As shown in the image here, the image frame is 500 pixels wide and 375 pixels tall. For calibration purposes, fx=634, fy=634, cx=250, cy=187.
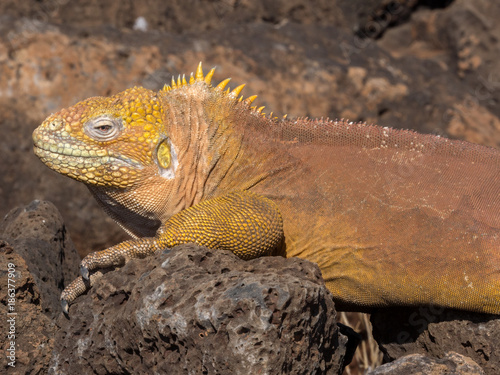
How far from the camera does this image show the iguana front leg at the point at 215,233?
4.15 metres

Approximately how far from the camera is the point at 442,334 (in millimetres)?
4285

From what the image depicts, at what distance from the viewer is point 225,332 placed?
3248 millimetres

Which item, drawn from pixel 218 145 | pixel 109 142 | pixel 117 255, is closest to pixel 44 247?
pixel 117 255

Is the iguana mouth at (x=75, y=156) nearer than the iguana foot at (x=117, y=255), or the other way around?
the iguana foot at (x=117, y=255)

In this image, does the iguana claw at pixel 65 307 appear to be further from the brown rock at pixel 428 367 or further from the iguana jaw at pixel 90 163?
the brown rock at pixel 428 367

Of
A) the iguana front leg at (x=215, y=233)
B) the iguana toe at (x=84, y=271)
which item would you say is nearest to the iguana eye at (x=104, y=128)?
the iguana front leg at (x=215, y=233)

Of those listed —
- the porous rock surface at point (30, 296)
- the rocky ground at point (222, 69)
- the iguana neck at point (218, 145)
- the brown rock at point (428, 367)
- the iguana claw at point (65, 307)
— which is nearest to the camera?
the brown rock at point (428, 367)

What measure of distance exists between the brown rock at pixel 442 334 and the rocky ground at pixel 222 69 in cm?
6

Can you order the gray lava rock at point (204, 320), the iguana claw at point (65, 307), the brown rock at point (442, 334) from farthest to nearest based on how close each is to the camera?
the iguana claw at point (65, 307)
the brown rock at point (442, 334)
the gray lava rock at point (204, 320)

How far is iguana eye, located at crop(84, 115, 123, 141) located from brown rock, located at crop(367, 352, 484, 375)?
93.5 inches

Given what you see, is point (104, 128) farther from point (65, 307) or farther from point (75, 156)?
point (65, 307)

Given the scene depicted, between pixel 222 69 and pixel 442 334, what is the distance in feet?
20.7

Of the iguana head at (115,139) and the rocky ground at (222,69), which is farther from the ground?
the iguana head at (115,139)

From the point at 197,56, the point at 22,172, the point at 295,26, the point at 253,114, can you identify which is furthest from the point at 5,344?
the point at 295,26
